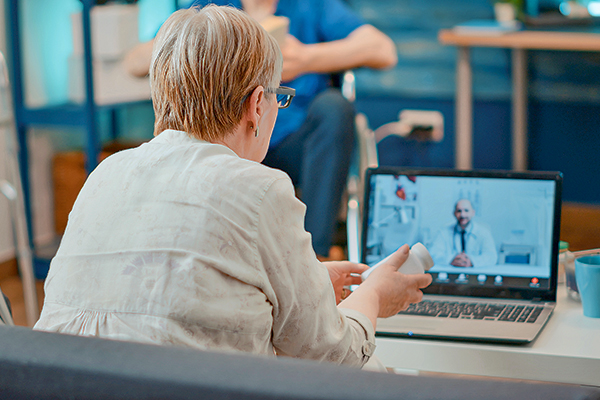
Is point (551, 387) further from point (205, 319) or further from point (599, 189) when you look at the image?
point (599, 189)

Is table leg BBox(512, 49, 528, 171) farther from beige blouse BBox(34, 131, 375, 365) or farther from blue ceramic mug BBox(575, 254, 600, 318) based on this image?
beige blouse BBox(34, 131, 375, 365)

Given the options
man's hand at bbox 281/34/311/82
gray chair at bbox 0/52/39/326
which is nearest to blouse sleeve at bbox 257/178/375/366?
man's hand at bbox 281/34/311/82

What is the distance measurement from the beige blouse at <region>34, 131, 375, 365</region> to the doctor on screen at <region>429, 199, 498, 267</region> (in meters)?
0.40

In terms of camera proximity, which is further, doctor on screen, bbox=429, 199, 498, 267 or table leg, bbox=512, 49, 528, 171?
table leg, bbox=512, 49, 528, 171

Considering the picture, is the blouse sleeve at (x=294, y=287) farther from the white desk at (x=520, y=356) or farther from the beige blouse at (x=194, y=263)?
the white desk at (x=520, y=356)

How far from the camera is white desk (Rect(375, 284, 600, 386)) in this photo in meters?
0.89

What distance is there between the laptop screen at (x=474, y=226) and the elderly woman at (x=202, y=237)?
34 cm

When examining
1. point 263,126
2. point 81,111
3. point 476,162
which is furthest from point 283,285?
point 476,162

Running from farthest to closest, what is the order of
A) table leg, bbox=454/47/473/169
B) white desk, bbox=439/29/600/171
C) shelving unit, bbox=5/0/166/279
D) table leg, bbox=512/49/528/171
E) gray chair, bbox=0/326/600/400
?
table leg, bbox=512/49/528/171 → table leg, bbox=454/47/473/169 → white desk, bbox=439/29/600/171 → shelving unit, bbox=5/0/166/279 → gray chair, bbox=0/326/600/400

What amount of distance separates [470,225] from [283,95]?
424 millimetres

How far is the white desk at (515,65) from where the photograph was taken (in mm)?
2817

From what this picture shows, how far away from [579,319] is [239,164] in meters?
→ 0.61

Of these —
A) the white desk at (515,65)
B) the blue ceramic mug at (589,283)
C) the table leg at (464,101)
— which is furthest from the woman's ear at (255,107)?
the table leg at (464,101)

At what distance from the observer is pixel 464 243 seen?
3.72 feet
